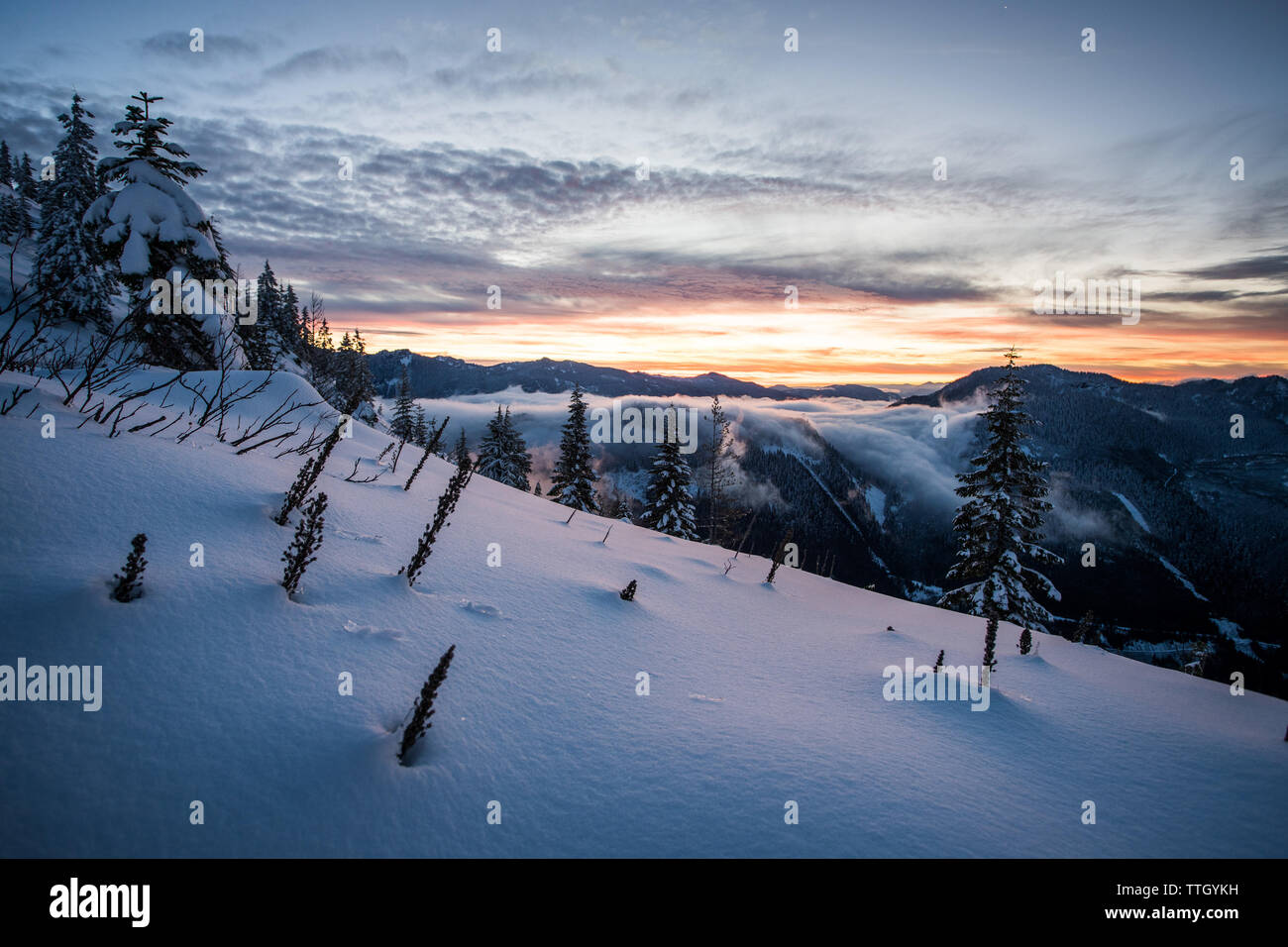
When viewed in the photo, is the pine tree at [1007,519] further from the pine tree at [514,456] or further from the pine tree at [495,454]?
the pine tree at [495,454]

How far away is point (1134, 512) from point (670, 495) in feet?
809

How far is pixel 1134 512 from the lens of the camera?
19075 centimetres

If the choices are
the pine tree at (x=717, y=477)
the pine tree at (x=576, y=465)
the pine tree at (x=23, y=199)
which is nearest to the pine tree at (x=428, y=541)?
the pine tree at (x=576, y=465)

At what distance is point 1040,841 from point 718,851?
1743 mm

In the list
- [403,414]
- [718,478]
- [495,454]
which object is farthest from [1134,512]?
[403,414]

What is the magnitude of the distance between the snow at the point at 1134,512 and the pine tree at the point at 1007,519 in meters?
232

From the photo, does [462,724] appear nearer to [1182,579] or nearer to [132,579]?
[132,579]

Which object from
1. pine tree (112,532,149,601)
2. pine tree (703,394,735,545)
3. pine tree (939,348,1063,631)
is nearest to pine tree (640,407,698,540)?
pine tree (703,394,735,545)

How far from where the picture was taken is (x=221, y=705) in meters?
2.31

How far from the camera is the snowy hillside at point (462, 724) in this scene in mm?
2002

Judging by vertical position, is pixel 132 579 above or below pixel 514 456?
below
